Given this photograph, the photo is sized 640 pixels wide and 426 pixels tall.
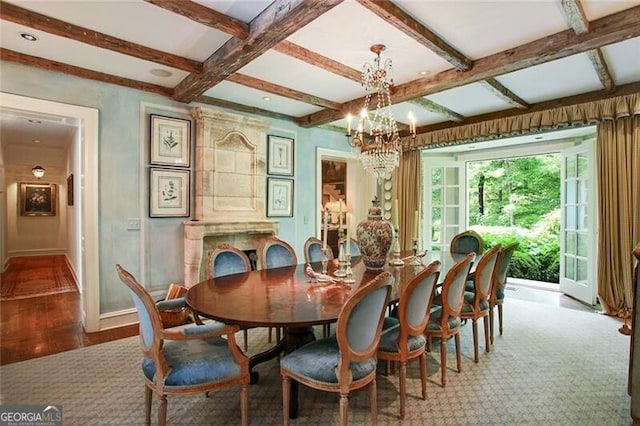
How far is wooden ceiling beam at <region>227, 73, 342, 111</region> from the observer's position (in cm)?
340

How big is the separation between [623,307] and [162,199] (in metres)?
5.42

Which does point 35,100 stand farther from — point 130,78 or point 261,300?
point 261,300

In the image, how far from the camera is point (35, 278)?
227 inches

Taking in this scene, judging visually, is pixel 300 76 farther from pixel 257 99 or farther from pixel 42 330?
pixel 42 330

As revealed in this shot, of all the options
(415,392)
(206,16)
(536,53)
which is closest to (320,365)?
(415,392)

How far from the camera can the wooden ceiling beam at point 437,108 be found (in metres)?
4.13

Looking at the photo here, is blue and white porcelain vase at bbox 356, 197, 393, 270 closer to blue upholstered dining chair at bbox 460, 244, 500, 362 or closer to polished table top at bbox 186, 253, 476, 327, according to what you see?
polished table top at bbox 186, 253, 476, 327

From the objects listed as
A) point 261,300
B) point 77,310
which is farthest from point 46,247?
point 261,300

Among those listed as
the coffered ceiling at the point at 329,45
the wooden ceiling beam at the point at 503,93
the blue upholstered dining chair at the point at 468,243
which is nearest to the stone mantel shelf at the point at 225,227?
the coffered ceiling at the point at 329,45

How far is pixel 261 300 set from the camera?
1954mm

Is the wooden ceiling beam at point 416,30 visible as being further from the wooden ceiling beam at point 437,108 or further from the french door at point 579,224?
the french door at point 579,224

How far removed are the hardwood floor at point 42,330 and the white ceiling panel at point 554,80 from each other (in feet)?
15.9

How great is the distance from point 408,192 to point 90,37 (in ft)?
15.4

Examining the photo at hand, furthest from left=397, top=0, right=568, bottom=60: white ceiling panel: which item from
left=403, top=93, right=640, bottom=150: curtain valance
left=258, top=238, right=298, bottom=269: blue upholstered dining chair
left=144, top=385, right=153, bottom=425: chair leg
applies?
left=144, top=385, right=153, bottom=425: chair leg
